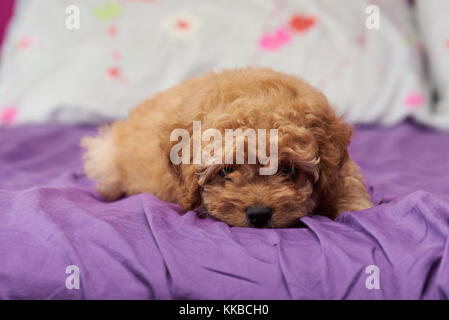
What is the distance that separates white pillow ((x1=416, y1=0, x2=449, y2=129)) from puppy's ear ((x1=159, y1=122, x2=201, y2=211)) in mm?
3032

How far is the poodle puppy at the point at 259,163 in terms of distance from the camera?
212cm

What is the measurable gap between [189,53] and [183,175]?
2679 millimetres

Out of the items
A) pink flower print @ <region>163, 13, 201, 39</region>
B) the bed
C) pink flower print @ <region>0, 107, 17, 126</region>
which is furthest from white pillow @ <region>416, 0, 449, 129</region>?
pink flower print @ <region>0, 107, 17, 126</region>

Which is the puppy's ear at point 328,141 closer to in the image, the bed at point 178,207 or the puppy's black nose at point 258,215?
the bed at point 178,207

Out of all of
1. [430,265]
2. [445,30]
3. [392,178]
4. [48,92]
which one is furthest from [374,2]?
[430,265]

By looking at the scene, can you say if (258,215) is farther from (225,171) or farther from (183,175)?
(183,175)

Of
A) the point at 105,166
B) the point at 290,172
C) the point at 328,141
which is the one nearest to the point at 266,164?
the point at 290,172

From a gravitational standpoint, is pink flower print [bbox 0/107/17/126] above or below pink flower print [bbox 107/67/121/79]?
below

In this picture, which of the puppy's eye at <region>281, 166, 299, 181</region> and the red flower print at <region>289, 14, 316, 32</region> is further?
the red flower print at <region>289, 14, 316, 32</region>

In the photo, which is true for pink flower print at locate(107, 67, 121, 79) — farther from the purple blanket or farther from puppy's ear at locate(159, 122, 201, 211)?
the purple blanket

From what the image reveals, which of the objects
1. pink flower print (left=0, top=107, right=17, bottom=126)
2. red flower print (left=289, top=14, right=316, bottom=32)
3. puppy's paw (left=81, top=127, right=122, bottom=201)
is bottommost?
puppy's paw (left=81, top=127, right=122, bottom=201)

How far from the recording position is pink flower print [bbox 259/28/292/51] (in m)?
4.77

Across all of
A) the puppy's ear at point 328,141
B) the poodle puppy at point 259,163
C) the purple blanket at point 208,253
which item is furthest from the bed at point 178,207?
the puppy's ear at point 328,141

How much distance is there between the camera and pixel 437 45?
4.92 metres
